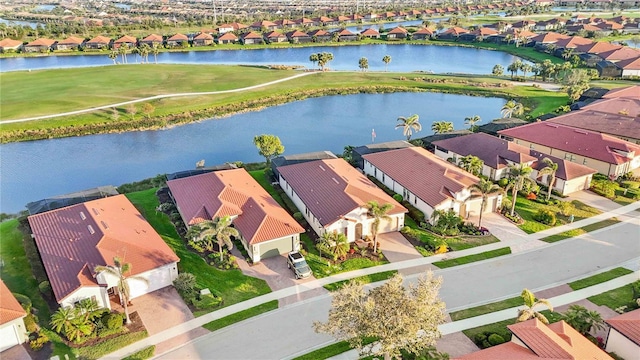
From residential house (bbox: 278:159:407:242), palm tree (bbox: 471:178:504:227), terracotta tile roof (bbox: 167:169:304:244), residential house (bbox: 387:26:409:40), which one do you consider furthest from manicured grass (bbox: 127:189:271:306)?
residential house (bbox: 387:26:409:40)

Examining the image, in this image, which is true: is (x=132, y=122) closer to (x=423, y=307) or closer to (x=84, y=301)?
(x=84, y=301)

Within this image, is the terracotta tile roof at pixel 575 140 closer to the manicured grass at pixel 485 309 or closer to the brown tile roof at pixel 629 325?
the manicured grass at pixel 485 309

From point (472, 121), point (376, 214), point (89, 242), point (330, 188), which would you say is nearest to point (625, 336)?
point (376, 214)

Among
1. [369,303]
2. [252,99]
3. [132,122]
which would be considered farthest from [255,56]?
[369,303]

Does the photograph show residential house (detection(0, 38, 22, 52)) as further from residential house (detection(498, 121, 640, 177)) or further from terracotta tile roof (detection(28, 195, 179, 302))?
residential house (detection(498, 121, 640, 177))

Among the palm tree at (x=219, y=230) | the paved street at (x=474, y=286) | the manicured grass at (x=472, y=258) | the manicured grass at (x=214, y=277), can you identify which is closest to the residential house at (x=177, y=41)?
the manicured grass at (x=214, y=277)

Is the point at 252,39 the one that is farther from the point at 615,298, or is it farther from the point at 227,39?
the point at 615,298
